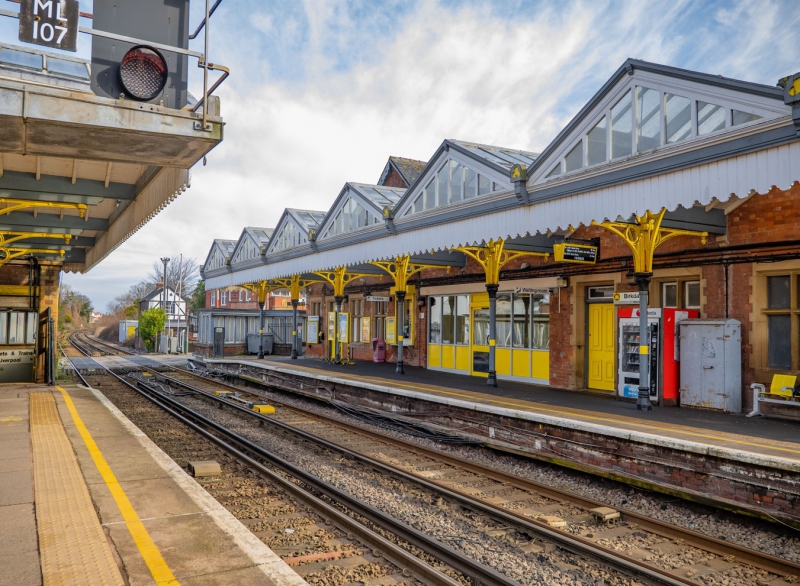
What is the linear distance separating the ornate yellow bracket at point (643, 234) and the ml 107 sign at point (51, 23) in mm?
7982

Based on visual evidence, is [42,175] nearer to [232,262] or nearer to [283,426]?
[283,426]

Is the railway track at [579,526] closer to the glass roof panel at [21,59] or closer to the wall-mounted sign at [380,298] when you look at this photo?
the glass roof panel at [21,59]

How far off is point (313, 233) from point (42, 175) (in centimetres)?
1271

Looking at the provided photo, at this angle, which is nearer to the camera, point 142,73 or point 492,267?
point 142,73

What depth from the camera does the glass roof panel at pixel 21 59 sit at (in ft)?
21.4

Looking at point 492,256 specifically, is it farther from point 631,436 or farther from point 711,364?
point 631,436

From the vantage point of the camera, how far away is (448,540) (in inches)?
228

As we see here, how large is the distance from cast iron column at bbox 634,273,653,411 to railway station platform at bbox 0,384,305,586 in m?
7.86

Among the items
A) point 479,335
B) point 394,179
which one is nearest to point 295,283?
point 394,179

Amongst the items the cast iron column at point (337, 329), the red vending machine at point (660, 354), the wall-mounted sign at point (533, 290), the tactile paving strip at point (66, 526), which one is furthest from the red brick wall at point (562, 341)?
the tactile paving strip at point (66, 526)

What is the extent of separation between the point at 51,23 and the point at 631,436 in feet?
26.0

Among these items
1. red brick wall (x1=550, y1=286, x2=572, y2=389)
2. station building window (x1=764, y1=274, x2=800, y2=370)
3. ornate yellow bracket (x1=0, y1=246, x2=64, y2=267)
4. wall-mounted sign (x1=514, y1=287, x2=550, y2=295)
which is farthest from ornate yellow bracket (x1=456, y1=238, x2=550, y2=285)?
ornate yellow bracket (x1=0, y1=246, x2=64, y2=267)

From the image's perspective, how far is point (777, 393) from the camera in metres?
9.74

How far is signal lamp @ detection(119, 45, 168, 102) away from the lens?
4.56 m
